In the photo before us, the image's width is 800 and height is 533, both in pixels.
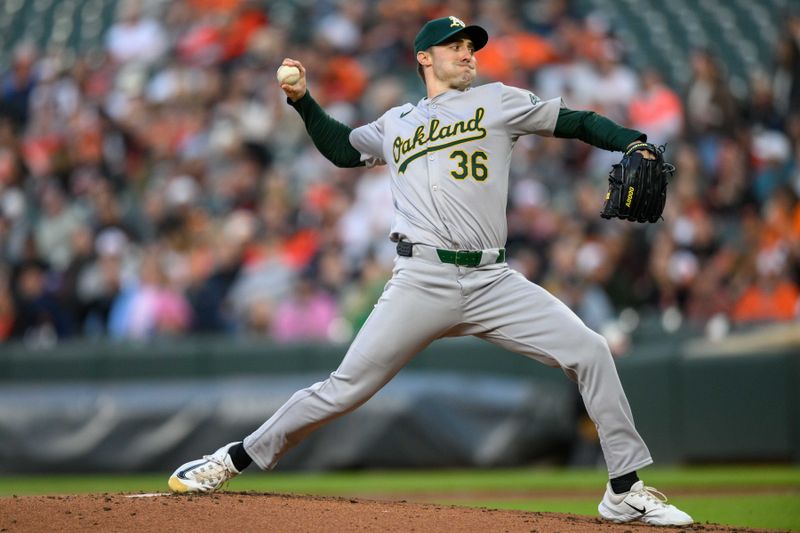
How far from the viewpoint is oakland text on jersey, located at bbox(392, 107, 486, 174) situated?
475 cm

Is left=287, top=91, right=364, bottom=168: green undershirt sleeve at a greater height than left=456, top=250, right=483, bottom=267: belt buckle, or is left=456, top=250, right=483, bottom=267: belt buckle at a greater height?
left=287, top=91, right=364, bottom=168: green undershirt sleeve

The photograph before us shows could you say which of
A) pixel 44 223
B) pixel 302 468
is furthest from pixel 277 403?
pixel 44 223

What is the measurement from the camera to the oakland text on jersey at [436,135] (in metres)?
4.75

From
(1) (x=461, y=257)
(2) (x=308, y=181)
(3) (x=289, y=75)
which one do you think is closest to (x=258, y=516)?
(1) (x=461, y=257)

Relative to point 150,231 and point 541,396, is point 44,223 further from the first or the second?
point 541,396

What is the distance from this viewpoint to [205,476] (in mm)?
4945

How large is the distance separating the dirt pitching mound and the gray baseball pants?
1.20ft

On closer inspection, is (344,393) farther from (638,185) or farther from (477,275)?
(638,185)

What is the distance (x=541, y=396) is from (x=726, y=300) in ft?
5.88

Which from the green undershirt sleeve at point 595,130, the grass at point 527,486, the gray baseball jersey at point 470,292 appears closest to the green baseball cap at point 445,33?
the gray baseball jersey at point 470,292

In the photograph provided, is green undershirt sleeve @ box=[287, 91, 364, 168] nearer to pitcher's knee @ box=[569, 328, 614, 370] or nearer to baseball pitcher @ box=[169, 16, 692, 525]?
baseball pitcher @ box=[169, 16, 692, 525]

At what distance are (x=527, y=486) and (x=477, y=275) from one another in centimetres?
385

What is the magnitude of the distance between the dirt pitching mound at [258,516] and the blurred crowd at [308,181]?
16.4 feet

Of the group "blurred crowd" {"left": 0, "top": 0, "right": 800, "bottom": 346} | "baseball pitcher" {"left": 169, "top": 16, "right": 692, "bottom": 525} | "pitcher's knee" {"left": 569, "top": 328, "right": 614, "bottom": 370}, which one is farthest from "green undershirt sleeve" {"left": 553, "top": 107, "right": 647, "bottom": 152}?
"blurred crowd" {"left": 0, "top": 0, "right": 800, "bottom": 346}
